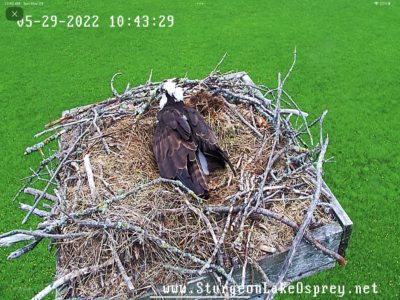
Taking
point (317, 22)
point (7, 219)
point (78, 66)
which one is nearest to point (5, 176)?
point (7, 219)

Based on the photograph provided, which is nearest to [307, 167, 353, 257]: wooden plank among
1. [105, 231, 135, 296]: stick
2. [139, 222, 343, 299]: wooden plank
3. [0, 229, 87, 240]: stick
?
[139, 222, 343, 299]: wooden plank

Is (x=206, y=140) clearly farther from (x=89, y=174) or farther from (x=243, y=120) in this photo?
(x=89, y=174)

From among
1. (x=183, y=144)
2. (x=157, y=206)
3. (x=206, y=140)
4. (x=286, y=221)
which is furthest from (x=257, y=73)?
(x=286, y=221)

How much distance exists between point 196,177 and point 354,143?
4.73 m

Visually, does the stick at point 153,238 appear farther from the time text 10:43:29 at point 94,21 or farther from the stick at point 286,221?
the time text 10:43:29 at point 94,21

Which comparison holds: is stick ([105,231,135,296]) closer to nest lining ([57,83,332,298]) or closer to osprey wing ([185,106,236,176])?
nest lining ([57,83,332,298])

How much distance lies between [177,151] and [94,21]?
9.66m

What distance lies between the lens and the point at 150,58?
9586mm

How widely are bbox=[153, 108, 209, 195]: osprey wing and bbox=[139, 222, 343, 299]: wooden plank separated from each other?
0.79m

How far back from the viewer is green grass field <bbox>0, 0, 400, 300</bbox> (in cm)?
530

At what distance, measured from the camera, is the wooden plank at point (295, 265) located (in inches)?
89.7

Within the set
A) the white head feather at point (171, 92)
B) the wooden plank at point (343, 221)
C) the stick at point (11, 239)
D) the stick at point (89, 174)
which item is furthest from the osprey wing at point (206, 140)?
the stick at point (11, 239)

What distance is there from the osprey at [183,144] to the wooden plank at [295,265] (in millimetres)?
774

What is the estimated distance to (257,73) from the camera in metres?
8.76
